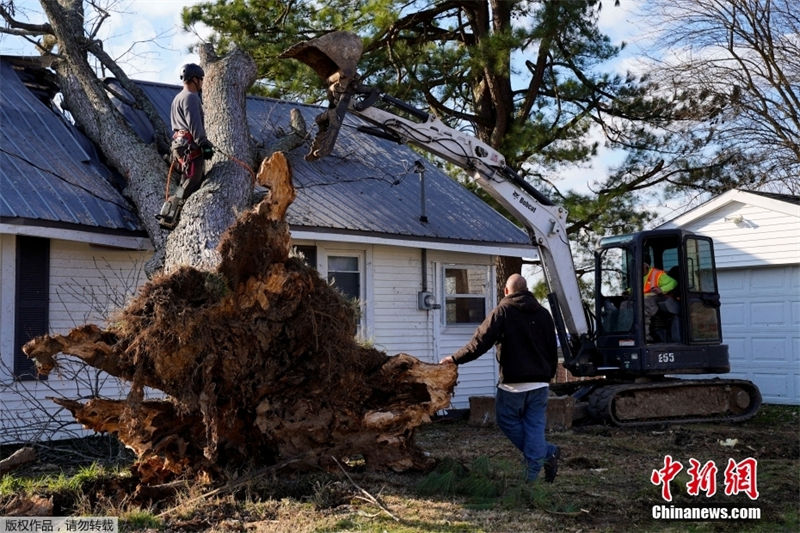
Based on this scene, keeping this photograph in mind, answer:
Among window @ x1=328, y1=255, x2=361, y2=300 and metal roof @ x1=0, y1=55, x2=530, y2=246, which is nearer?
metal roof @ x1=0, y1=55, x2=530, y2=246

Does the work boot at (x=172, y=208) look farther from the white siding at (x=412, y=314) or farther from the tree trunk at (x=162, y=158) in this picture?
the white siding at (x=412, y=314)

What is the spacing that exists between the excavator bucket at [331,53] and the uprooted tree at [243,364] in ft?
5.46

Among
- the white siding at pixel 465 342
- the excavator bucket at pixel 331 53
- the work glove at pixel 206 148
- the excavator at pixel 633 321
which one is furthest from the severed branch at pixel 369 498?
the white siding at pixel 465 342

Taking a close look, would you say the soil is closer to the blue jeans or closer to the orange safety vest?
the blue jeans

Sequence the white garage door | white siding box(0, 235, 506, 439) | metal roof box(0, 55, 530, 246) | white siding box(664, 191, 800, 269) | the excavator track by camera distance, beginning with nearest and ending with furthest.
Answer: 1. white siding box(0, 235, 506, 439)
2. metal roof box(0, 55, 530, 246)
3. the excavator track
4. the white garage door
5. white siding box(664, 191, 800, 269)

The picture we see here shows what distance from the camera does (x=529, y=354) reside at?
802 cm

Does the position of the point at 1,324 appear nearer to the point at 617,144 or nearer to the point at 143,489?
the point at 143,489

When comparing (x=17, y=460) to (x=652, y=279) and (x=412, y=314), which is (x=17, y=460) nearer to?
(x=412, y=314)

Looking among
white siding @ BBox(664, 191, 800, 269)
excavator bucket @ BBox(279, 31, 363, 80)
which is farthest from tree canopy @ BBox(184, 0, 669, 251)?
excavator bucket @ BBox(279, 31, 363, 80)

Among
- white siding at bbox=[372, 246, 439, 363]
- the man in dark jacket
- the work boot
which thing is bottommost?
the man in dark jacket

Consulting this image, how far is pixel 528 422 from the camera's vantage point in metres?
7.98

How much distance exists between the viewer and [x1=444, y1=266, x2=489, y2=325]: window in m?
14.7

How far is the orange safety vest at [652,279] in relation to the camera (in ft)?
44.2

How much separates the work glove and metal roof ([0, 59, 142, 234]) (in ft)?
7.54
